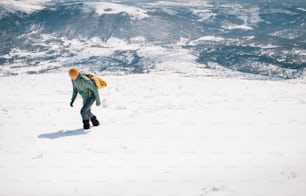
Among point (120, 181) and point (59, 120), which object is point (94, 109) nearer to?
point (59, 120)

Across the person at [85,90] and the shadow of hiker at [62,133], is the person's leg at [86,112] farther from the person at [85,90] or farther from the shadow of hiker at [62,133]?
the shadow of hiker at [62,133]

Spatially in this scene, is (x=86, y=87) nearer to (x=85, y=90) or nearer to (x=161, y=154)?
(x=85, y=90)

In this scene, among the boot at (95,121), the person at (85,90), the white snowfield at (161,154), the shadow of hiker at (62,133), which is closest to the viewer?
the white snowfield at (161,154)

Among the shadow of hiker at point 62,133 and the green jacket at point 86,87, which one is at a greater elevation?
the green jacket at point 86,87

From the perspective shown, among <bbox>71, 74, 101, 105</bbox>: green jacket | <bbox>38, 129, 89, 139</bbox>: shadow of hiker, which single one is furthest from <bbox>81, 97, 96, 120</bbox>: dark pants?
<bbox>38, 129, 89, 139</bbox>: shadow of hiker

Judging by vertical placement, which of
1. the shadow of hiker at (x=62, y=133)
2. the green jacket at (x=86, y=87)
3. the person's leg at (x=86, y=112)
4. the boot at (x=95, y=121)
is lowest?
the shadow of hiker at (x=62, y=133)

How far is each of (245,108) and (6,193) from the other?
28.0 ft

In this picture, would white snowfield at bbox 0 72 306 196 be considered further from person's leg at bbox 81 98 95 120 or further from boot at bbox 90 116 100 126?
person's leg at bbox 81 98 95 120

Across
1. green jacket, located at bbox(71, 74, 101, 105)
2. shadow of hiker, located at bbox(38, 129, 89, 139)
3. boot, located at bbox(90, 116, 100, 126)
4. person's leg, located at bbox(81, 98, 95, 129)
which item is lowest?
shadow of hiker, located at bbox(38, 129, 89, 139)

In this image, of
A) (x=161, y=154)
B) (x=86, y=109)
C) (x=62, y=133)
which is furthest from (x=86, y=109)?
(x=161, y=154)

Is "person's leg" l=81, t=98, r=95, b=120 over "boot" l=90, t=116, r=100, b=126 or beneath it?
over

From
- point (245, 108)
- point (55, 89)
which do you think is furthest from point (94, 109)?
point (55, 89)

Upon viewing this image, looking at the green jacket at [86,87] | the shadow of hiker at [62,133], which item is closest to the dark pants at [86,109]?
the green jacket at [86,87]

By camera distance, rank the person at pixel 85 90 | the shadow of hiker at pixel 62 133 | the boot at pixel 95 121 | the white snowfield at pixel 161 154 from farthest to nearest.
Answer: the boot at pixel 95 121 < the person at pixel 85 90 < the shadow of hiker at pixel 62 133 < the white snowfield at pixel 161 154
